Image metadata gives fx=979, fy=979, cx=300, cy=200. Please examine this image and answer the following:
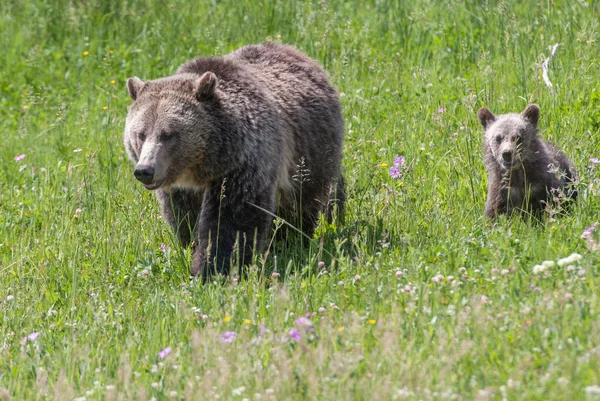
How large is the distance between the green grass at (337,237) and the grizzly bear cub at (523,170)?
250mm

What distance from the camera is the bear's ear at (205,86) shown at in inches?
273

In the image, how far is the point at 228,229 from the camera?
681cm

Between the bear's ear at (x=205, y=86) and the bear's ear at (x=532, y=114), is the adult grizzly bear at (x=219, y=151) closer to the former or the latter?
the bear's ear at (x=205, y=86)

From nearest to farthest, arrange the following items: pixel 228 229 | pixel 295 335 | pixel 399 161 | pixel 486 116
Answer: pixel 295 335, pixel 228 229, pixel 486 116, pixel 399 161

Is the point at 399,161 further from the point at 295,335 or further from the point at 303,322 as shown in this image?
the point at 295,335

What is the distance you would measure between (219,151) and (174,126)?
14.2 inches

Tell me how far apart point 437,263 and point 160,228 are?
2.80m

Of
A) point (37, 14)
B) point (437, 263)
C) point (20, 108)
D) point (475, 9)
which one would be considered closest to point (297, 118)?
point (437, 263)

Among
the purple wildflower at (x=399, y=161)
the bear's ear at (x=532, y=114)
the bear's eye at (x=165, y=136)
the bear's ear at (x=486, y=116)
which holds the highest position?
the bear's ear at (x=532, y=114)

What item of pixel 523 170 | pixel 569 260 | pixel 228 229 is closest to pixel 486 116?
pixel 523 170

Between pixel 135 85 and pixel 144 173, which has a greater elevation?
pixel 135 85

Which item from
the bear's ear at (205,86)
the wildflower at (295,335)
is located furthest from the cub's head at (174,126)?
the wildflower at (295,335)

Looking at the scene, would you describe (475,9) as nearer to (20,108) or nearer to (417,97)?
(417,97)

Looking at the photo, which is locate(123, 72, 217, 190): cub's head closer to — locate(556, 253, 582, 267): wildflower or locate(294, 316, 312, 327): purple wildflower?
locate(294, 316, 312, 327): purple wildflower
